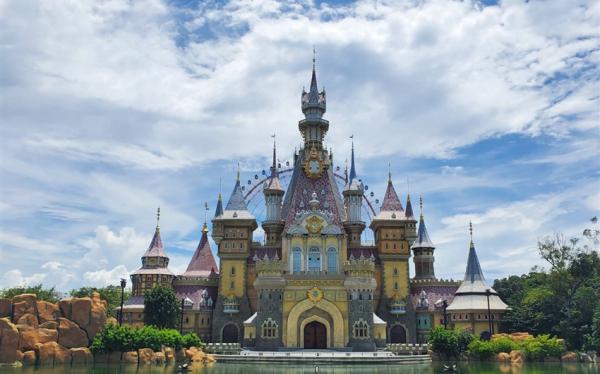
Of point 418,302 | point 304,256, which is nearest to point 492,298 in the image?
point 418,302

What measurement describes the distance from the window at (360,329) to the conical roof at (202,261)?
19.0 metres

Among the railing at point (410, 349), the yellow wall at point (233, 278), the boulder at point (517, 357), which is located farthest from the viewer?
the yellow wall at point (233, 278)

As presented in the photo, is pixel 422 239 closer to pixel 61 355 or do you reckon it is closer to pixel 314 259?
pixel 314 259

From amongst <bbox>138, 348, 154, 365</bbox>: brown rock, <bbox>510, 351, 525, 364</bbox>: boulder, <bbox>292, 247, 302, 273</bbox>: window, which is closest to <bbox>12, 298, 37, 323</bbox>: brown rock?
<bbox>138, 348, 154, 365</bbox>: brown rock

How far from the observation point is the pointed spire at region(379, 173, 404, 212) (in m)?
62.7

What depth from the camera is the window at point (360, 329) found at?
166 ft

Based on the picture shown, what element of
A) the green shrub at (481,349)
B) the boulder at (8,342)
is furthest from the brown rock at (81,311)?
the green shrub at (481,349)

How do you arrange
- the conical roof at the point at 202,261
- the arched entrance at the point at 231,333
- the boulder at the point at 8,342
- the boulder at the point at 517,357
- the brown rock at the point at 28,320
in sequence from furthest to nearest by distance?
the conical roof at the point at 202,261
the arched entrance at the point at 231,333
the boulder at the point at 517,357
the brown rock at the point at 28,320
the boulder at the point at 8,342

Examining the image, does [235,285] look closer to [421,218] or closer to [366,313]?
[366,313]

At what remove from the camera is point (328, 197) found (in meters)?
61.8

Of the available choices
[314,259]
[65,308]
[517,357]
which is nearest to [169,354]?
[65,308]

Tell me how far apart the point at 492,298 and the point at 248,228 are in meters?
24.9

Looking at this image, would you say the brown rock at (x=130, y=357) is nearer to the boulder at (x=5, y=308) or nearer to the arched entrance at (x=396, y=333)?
the boulder at (x=5, y=308)

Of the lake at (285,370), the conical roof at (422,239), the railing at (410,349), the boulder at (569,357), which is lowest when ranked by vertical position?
the lake at (285,370)
